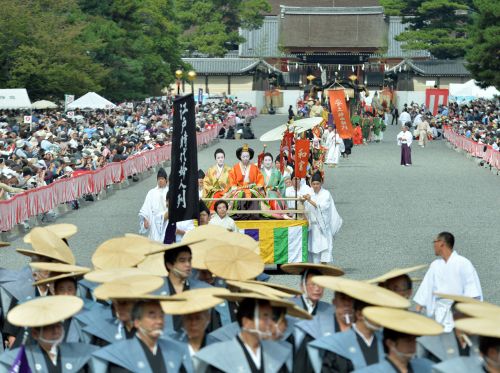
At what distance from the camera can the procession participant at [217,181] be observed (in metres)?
18.6

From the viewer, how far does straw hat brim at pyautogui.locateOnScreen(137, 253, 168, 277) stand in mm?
9195

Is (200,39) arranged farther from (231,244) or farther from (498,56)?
(231,244)

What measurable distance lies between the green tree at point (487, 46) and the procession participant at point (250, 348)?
41662 millimetres

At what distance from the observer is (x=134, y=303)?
761 centimetres

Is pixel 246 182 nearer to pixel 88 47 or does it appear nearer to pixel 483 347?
pixel 483 347

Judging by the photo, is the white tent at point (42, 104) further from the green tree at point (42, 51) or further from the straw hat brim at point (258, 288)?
the straw hat brim at point (258, 288)

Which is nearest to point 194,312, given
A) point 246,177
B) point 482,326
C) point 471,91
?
point 482,326

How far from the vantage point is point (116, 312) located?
323 inches

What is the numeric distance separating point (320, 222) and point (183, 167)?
5.64 metres

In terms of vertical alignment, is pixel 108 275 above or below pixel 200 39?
above

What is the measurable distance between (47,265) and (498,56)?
42494 millimetres

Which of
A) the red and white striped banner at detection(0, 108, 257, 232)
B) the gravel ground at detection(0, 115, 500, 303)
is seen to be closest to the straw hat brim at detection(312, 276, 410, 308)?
the gravel ground at detection(0, 115, 500, 303)

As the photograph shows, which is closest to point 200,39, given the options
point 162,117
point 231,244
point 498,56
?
point 162,117

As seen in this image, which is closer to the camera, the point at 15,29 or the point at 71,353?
the point at 71,353
